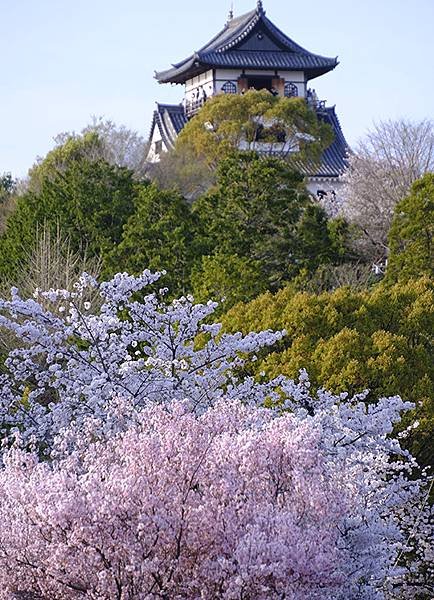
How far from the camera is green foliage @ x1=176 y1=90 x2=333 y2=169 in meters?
31.2

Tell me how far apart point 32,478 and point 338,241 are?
16.4 m

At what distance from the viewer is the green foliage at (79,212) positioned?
68.2 feet

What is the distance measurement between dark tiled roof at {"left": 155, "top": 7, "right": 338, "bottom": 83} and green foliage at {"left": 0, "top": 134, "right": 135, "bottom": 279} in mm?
19945

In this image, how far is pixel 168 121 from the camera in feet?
131

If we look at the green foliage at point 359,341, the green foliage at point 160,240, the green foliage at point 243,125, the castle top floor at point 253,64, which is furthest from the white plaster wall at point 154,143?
the green foliage at point 359,341

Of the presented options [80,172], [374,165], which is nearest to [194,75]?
[374,165]

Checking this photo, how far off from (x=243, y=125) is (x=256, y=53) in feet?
39.7

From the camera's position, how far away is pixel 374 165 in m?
29.9

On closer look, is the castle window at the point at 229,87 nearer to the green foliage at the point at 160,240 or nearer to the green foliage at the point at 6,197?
the green foliage at the point at 6,197

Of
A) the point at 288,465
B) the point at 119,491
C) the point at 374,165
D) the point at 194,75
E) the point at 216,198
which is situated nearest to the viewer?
the point at 119,491

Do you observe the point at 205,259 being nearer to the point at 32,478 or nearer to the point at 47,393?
the point at 47,393

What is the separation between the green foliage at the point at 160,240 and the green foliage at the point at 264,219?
0.38 meters

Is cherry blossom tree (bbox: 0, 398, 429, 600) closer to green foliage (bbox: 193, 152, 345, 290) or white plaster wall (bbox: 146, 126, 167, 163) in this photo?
green foliage (bbox: 193, 152, 345, 290)

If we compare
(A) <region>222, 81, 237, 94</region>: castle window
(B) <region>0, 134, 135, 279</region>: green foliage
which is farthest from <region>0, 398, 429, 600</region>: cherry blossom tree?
(A) <region>222, 81, 237, 94</region>: castle window
